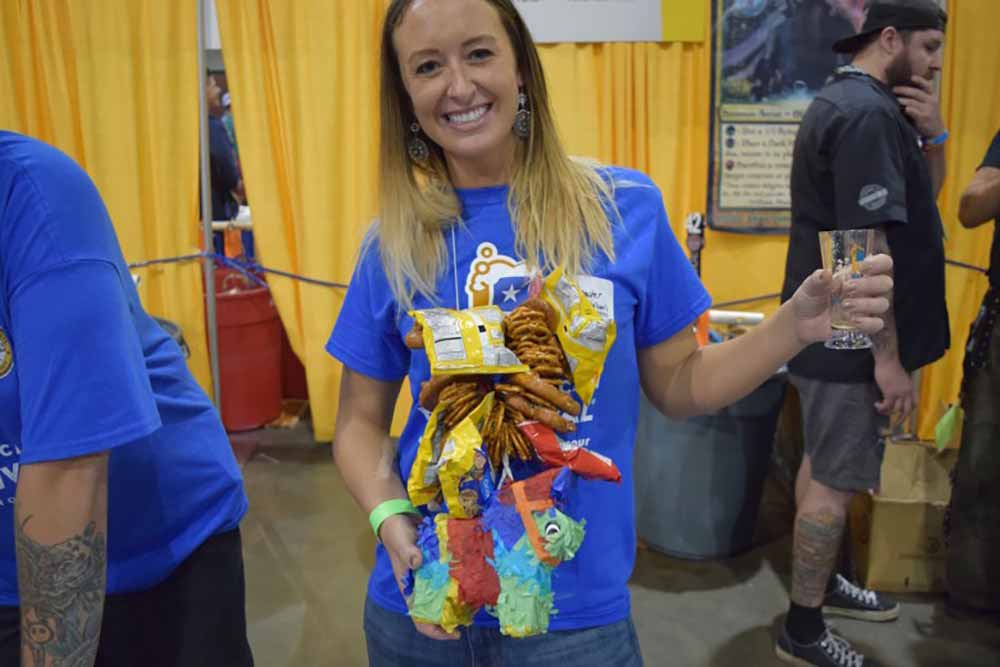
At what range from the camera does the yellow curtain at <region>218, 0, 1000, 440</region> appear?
3.29 m

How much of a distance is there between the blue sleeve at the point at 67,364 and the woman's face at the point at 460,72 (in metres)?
0.48

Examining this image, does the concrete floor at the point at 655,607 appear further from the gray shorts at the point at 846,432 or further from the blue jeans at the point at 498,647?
the blue jeans at the point at 498,647

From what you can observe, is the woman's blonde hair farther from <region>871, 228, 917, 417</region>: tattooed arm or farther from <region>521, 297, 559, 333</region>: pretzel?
<region>871, 228, 917, 417</region>: tattooed arm

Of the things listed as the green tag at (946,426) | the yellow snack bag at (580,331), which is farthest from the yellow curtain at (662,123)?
the yellow snack bag at (580,331)

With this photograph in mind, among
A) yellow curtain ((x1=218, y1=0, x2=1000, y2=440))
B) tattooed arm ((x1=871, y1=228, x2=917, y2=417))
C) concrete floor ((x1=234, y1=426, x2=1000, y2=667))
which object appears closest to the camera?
tattooed arm ((x1=871, y1=228, x2=917, y2=417))

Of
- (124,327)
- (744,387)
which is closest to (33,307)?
(124,327)

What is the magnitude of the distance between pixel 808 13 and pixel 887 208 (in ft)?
5.53

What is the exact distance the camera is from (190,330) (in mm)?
3682

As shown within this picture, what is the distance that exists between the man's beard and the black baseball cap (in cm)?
7

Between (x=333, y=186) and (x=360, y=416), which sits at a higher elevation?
(x=333, y=186)

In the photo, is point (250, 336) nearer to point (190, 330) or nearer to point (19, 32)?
point (190, 330)

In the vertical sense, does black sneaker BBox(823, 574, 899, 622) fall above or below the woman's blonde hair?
below

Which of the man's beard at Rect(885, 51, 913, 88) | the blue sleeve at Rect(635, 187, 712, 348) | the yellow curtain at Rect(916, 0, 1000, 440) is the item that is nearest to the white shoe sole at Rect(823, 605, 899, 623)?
the yellow curtain at Rect(916, 0, 1000, 440)

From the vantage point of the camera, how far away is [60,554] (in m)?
0.82
